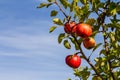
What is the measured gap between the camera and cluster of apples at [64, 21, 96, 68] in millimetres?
6398

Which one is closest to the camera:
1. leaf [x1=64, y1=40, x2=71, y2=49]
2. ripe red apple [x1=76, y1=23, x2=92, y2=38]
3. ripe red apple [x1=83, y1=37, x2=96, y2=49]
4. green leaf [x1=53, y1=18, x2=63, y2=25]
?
ripe red apple [x1=76, y1=23, x2=92, y2=38]

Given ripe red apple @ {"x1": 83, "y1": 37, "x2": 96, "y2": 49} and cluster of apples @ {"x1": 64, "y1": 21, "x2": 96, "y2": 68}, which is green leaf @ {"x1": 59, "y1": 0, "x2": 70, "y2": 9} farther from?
ripe red apple @ {"x1": 83, "y1": 37, "x2": 96, "y2": 49}

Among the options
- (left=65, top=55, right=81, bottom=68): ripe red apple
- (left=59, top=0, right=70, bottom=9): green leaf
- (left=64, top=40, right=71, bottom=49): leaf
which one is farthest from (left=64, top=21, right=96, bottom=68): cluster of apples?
(left=59, top=0, right=70, bottom=9): green leaf

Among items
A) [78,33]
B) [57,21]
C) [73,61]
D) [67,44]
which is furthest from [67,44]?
[78,33]

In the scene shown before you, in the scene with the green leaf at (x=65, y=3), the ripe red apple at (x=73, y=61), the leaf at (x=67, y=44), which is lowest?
the ripe red apple at (x=73, y=61)

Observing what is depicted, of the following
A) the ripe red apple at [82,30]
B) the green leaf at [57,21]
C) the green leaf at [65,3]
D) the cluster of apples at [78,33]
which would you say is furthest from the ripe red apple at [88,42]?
the green leaf at [65,3]

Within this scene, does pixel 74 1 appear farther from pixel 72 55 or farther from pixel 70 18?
pixel 72 55

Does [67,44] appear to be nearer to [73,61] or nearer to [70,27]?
[73,61]

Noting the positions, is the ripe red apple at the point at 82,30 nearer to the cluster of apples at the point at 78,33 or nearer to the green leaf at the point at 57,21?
the cluster of apples at the point at 78,33

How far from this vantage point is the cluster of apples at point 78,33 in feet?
21.0

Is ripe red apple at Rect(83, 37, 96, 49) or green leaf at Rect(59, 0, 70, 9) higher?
green leaf at Rect(59, 0, 70, 9)

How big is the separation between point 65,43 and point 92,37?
64 cm

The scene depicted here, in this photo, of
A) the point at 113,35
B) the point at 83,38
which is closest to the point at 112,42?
the point at 113,35

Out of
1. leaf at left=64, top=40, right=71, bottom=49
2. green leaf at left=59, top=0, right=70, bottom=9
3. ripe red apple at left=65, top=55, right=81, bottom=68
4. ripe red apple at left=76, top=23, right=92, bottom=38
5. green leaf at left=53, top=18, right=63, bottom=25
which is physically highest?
green leaf at left=59, top=0, right=70, bottom=9
